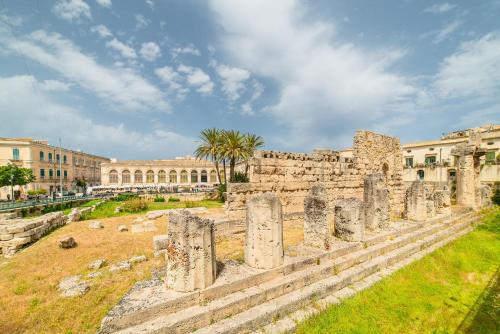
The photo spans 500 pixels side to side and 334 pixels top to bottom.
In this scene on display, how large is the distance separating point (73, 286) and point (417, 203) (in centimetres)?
1080

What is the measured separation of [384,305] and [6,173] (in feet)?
117

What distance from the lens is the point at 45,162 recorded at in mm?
39125

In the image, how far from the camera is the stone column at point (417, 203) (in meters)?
8.43

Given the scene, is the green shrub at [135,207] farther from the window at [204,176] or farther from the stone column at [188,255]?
the window at [204,176]

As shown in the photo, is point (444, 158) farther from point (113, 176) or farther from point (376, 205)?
point (113, 176)

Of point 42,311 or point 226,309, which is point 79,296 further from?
point 226,309

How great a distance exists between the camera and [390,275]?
509 cm

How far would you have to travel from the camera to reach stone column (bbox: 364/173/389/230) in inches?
277

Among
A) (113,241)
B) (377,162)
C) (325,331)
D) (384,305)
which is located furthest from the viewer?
(377,162)

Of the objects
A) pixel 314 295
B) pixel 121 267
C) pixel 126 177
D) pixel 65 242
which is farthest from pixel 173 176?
pixel 314 295

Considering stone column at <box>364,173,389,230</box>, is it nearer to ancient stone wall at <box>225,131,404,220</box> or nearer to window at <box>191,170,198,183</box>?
ancient stone wall at <box>225,131,404,220</box>

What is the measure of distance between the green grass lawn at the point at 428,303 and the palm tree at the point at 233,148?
1876cm

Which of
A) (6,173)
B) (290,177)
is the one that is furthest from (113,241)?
(6,173)

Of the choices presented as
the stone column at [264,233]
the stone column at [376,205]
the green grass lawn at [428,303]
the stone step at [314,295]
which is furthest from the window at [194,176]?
the stone column at [264,233]
